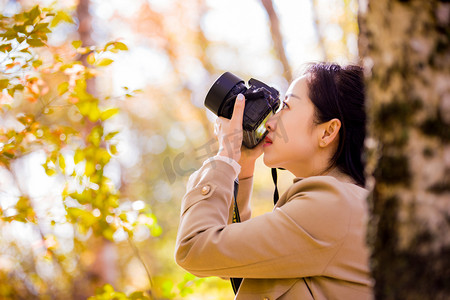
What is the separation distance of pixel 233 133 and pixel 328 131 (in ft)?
0.96

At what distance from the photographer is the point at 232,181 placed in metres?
1.21

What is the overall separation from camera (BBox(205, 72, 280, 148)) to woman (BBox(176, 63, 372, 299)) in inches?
1.5

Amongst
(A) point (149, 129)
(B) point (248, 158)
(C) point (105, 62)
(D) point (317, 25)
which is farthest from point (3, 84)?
(A) point (149, 129)

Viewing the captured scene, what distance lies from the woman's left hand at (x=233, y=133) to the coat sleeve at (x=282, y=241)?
0.91 ft

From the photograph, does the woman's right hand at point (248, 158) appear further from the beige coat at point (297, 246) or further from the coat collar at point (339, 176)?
the beige coat at point (297, 246)

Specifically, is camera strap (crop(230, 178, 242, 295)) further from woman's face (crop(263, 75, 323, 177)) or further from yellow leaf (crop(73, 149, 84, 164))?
yellow leaf (crop(73, 149, 84, 164))

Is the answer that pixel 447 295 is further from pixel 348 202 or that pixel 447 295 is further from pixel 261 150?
pixel 261 150

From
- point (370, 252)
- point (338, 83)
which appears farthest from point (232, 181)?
point (370, 252)

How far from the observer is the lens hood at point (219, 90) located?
54.5 inches

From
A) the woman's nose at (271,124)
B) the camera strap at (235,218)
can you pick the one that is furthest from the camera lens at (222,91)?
the camera strap at (235,218)

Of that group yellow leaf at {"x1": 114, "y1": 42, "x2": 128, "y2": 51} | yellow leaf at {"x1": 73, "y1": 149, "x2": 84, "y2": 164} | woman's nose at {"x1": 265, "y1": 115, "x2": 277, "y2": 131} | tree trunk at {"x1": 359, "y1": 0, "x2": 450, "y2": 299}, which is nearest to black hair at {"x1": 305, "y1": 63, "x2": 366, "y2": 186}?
woman's nose at {"x1": 265, "y1": 115, "x2": 277, "y2": 131}

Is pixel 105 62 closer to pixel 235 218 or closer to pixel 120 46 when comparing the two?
pixel 120 46

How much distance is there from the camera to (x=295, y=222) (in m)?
1.00

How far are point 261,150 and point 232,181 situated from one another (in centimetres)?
23
